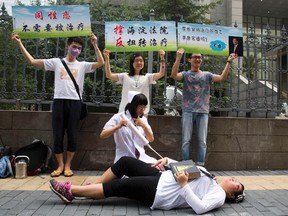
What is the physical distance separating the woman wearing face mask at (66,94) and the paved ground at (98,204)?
65 cm

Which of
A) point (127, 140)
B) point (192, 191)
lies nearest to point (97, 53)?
point (127, 140)

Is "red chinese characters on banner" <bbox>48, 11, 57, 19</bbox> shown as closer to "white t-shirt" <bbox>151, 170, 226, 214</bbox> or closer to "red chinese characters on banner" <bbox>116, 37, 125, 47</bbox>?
"red chinese characters on banner" <bbox>116, 37, 125, 47</bbox>

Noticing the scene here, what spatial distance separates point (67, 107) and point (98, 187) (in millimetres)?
2110

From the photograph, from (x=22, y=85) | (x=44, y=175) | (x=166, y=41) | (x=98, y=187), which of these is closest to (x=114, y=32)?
(x=166, y=41)

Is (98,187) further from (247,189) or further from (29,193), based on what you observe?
(247,189)

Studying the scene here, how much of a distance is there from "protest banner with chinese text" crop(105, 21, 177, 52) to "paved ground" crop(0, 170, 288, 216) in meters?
2.50

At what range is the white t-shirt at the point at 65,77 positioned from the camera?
5422 mm

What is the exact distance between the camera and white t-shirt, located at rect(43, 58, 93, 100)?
542cm

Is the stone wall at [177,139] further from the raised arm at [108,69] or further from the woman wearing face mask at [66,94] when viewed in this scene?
the raised arm at [108,69]

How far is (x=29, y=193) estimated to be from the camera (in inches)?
174

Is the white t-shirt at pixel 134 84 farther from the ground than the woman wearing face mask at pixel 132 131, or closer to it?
farther from the ground

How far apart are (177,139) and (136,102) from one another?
7.66 ft

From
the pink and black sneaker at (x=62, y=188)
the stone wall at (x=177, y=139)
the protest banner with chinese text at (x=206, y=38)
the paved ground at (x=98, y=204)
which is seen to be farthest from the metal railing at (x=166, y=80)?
the pink and black sneaker at (x=62, y=188)

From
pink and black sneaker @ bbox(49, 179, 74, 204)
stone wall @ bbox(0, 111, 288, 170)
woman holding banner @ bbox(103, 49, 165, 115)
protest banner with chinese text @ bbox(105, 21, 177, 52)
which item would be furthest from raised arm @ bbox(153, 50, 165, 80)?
pink and black sneaker @ bbox(49, 179, 74, 204)
